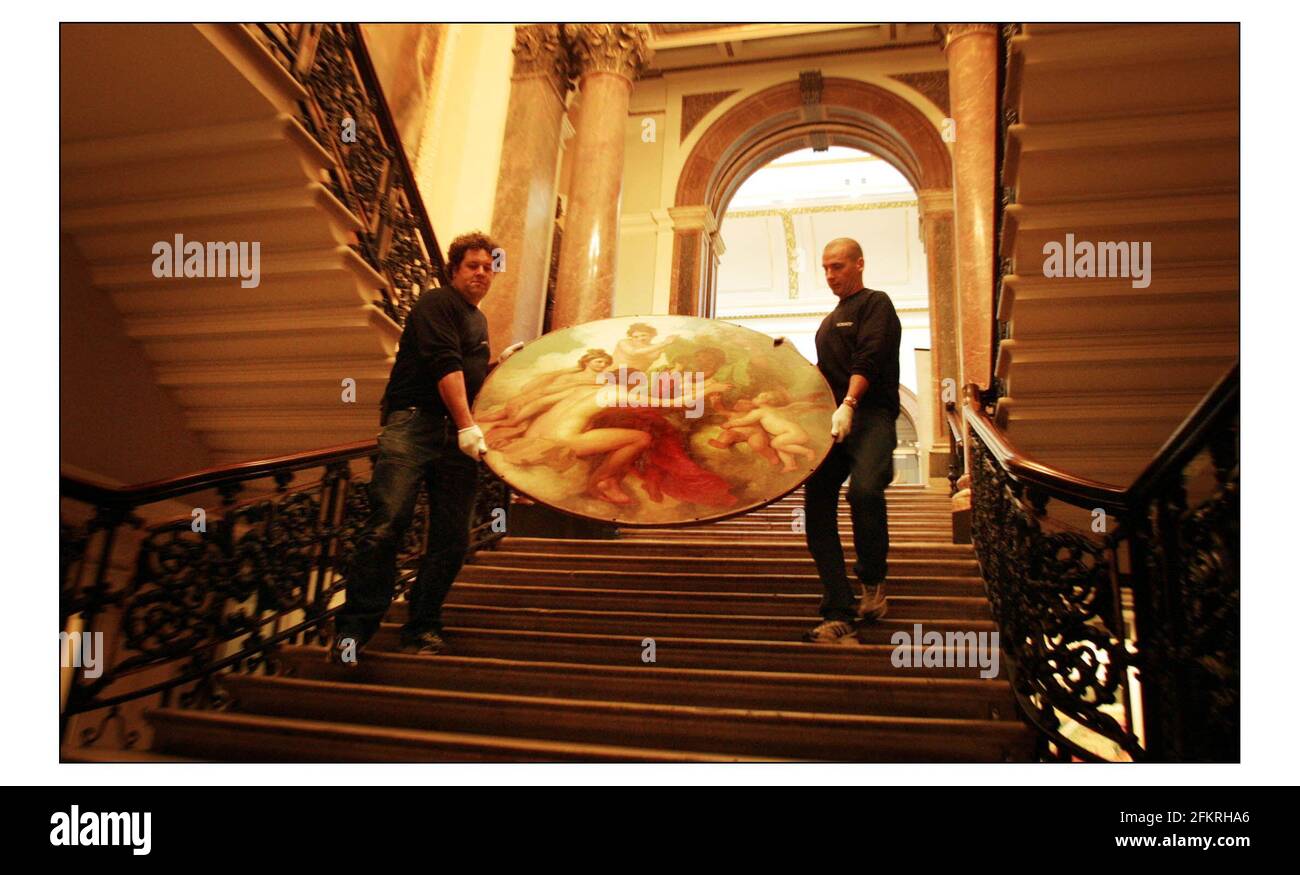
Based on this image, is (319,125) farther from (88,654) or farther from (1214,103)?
(1214,103)

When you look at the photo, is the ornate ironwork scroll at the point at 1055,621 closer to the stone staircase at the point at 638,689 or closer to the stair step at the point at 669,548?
the stone staircase at the point at 638,689

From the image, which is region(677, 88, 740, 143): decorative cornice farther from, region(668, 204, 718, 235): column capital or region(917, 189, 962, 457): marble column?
region(917, 189, 962, 457): marble column

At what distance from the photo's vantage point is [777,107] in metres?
9.97

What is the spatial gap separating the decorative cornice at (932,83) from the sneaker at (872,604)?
27.3 feet

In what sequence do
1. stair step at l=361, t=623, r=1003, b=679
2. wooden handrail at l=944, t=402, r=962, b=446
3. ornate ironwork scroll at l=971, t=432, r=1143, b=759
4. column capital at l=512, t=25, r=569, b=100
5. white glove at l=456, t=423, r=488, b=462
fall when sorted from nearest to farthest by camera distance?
1. ornate ironwork scroll at l=971, t=432, r=1143, b=759
2. stair step at l=361, t=623, r=1003, b=679
3. white glove at l=456, t=423, r=488, b=462
4. wooden handrail at l=944, t=402, r=962, b=446
5. column capital at l=512, t=25, r=569, b=100

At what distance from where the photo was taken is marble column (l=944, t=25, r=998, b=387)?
17.1 feet

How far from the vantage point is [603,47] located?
7.16 m

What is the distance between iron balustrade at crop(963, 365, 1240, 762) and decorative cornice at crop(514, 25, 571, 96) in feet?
19.1

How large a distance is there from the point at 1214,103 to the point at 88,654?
14.0ft

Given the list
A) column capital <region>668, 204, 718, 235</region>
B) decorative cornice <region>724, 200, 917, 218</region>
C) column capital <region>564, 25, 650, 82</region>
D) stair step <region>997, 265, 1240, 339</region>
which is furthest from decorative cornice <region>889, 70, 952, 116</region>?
stair step <region>997, 265, 1240, 339</region>

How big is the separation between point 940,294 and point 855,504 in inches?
278
